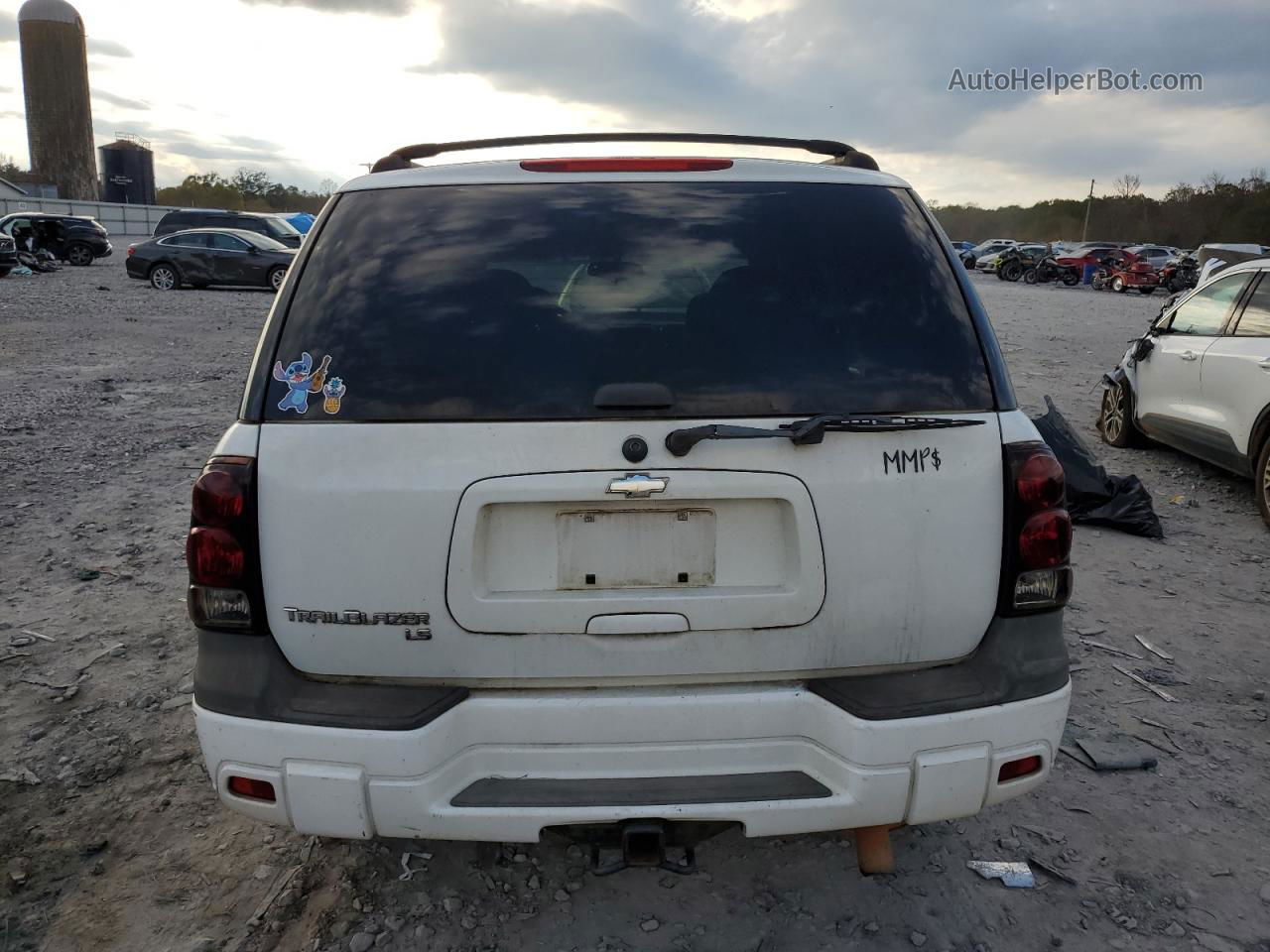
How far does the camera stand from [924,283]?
2316mm

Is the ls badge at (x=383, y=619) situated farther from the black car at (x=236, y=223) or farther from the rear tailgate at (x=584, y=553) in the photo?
the black car at (x=236, y=223)

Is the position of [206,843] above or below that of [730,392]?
below

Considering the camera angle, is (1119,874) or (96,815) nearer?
(1119,874)

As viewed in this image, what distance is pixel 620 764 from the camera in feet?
6.97

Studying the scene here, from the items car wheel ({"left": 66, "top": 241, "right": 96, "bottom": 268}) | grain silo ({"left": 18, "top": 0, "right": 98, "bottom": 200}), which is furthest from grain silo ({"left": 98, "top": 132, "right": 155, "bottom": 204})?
car wheel ({"left": 66, "top": 241, "right": 96, "bottom": 268})

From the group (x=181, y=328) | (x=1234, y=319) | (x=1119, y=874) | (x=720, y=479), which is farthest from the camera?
(x=181, y=328)

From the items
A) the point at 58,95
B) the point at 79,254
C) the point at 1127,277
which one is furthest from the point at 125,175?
the point at 1127,277

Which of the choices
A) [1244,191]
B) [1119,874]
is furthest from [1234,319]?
[1244,191]

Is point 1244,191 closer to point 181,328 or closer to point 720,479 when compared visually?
point 181,328

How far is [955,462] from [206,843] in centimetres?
244

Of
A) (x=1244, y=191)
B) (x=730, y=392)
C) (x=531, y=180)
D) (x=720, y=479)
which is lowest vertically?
(x=720, y=479)

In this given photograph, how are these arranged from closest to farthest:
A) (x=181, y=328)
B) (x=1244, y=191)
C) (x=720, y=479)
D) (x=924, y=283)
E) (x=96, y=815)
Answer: (x=720, y=479), (x=924, y=283), (x=96, y=815), (x=181, y=328), (x=1244, y=191)

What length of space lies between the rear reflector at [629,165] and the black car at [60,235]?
103 feet

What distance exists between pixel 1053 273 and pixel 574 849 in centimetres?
4027
